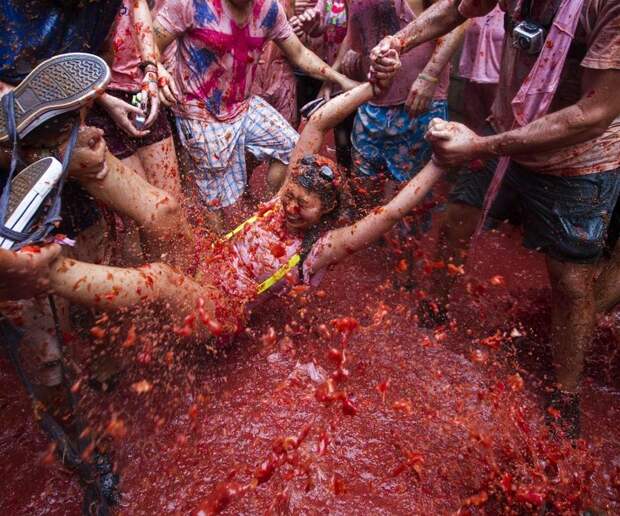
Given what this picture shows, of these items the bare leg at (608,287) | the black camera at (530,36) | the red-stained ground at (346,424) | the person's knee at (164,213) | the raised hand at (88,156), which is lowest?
the red-stained ground at (346,424)

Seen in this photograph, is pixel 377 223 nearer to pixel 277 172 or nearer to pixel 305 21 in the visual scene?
pixel 277 172

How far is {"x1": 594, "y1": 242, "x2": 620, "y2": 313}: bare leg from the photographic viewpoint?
2547 millimetres

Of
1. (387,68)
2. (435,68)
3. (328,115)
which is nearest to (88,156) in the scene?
(328,115)

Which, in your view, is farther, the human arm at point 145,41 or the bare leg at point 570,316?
the human arm at point 145,41

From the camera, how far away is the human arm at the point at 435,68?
2.83 metres

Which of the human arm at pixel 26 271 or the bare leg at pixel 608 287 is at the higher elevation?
the human arm at pixel 26 271

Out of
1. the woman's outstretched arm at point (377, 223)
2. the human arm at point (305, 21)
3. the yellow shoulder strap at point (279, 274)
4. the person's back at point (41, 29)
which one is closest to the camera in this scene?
the person's back at point (41, 29)

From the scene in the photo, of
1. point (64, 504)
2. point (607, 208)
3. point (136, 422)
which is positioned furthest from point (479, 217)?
point (64, 504)

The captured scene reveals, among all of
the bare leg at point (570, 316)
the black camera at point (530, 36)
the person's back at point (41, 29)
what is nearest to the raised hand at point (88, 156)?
the person's back at point (41, 29)

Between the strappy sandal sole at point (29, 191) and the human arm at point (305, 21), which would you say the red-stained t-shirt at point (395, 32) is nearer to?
the human arm at point (305, 21)

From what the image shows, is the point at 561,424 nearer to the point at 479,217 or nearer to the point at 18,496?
the point at 479,217

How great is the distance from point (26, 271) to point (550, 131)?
196cm

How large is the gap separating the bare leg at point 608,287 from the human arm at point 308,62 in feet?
6.41

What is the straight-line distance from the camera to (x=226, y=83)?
9.80 feet
